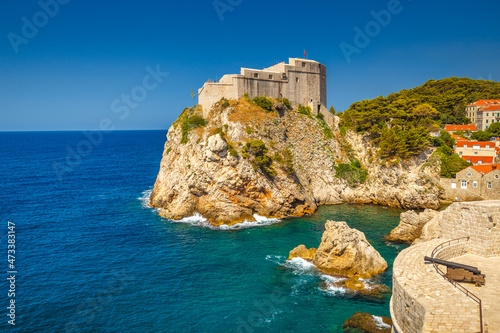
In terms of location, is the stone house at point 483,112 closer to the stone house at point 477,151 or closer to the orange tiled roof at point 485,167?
the stone house at point 477,151

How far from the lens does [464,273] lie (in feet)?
44.1

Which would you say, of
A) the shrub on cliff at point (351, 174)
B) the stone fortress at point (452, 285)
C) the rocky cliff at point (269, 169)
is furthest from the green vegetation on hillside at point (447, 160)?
the stone fortress at point (452, 285)

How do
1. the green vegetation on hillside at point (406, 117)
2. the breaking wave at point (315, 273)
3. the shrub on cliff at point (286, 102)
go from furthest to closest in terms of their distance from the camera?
1. the shrub on cliff at point (286, 102)
2. the green vegetation on hillside at point (406, 117)
3. the breaking wave at point (315, 273)

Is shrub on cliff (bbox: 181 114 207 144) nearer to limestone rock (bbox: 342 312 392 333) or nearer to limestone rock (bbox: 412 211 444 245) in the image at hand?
limestone rock (bbox: 412 211 444 245)

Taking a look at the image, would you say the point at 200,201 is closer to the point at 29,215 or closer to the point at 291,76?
the point at 29,215

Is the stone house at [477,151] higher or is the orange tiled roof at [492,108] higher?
the orange tiled roof at [492,108]

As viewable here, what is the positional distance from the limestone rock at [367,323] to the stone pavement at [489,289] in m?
5.40

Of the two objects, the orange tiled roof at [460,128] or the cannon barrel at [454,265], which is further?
the orange tiled roof at [460,128]

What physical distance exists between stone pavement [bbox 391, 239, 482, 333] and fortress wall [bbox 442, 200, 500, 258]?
4311 millimetres

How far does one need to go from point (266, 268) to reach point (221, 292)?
480 centimetres

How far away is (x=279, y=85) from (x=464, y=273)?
40496mm

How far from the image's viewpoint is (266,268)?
1008 inches

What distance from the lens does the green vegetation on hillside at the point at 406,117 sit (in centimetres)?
4481

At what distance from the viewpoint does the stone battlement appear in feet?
151
